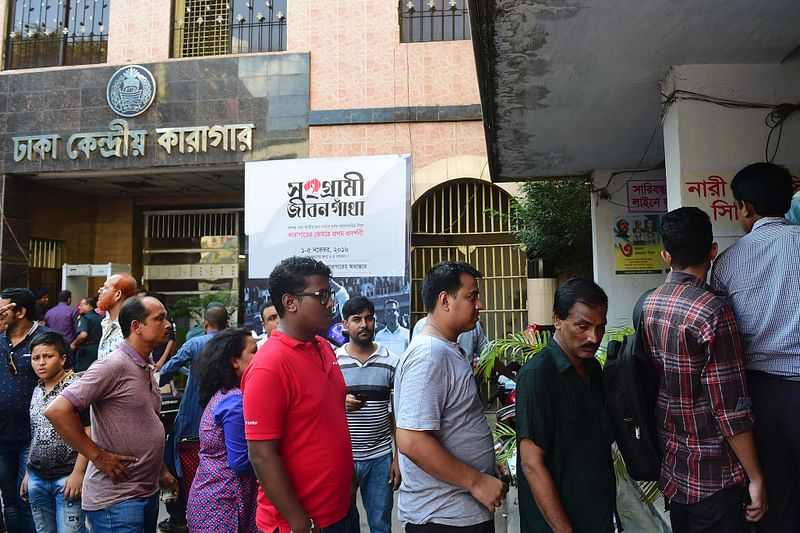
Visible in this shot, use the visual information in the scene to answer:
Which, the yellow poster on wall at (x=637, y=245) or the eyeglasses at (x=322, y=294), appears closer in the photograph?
the eyeglasses at (x=322, y=294)

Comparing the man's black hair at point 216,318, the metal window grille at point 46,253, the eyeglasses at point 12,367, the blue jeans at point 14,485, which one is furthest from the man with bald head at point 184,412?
the metal window grille at point 46,253

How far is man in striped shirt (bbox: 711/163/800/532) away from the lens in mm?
2160

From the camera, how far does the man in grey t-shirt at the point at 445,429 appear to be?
7.22 feet

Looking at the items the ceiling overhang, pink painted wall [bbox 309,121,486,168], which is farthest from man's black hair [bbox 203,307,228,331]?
pink painted wall [bbox 309,121,486,168]

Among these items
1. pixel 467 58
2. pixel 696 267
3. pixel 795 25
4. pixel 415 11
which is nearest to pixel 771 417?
pixel 696 267

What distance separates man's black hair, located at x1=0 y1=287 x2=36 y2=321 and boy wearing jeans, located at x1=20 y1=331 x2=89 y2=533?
26.7 inches

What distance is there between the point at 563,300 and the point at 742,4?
2.04m

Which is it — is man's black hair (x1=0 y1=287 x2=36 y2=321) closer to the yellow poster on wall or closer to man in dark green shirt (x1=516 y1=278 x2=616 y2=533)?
man in dark green shirt (x1=516 y1=278 x2=616 y2=533)

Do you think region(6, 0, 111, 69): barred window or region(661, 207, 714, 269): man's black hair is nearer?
region(661, 207, 714, 269): man's black hair

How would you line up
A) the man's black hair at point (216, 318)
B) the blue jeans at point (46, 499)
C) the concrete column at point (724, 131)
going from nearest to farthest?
the blue jeans at point (46, 499), the concrete column at point (724, 131), the man's black hair at point (216, 318)

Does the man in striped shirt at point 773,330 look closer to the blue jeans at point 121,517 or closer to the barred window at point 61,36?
the blue jeans at point 121,517

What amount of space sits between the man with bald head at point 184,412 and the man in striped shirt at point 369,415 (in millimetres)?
946

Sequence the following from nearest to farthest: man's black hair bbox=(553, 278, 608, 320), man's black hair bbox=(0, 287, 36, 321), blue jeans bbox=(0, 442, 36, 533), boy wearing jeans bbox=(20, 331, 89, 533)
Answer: man's black hair bbox=(553, 278, 608, 320) < boy wearing jeans bbox=(20, 331, 89, 533) < blue jeans bbox=(0, 442, 36, 533) < man's black hair bbox=(0, 287, 36, 321)

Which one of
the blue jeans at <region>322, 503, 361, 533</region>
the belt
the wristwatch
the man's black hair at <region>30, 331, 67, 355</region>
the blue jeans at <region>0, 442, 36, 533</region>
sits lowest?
the blue jeans at <region>0, 442, 36, 533</region>
